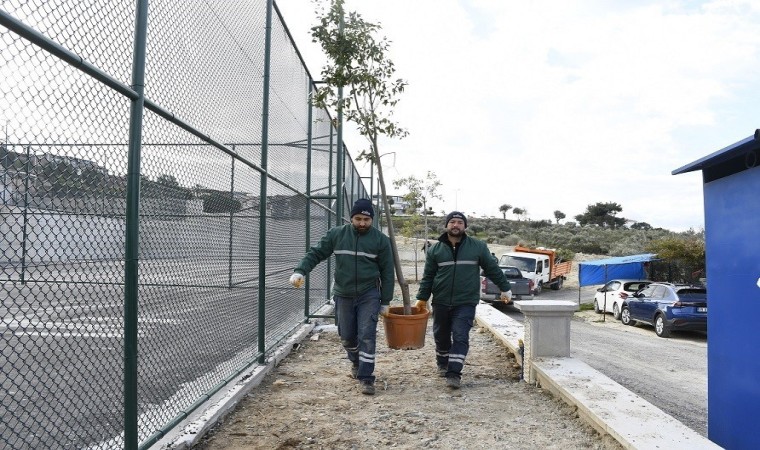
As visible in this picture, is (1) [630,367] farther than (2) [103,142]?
Yes

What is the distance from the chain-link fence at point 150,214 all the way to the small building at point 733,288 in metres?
3.38

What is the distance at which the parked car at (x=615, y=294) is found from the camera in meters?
20.3

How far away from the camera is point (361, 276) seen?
5.25 metres

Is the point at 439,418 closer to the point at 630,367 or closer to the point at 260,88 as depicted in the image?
the point at 260,88

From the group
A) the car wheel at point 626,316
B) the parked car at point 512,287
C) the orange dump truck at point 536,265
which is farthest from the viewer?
the orange dump truck at point 536,265

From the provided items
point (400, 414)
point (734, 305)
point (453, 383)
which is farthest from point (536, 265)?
point (734, 305)

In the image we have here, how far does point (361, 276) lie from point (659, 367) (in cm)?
700

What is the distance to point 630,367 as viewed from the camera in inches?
376

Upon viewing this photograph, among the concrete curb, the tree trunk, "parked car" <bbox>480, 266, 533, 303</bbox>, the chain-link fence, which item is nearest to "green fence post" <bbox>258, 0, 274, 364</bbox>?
the chain-link fence

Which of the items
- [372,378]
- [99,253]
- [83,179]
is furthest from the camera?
[372,378]

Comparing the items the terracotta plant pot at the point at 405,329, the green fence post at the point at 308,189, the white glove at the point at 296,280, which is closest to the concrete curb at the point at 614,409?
the terracotta plant pot at the point at 405,329

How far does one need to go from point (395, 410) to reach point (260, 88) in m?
3.19

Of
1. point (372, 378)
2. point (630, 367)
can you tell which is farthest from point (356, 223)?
point (630, 367)

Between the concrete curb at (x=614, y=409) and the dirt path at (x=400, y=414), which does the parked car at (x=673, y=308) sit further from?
the concrete curb at (x=614, y=409)
